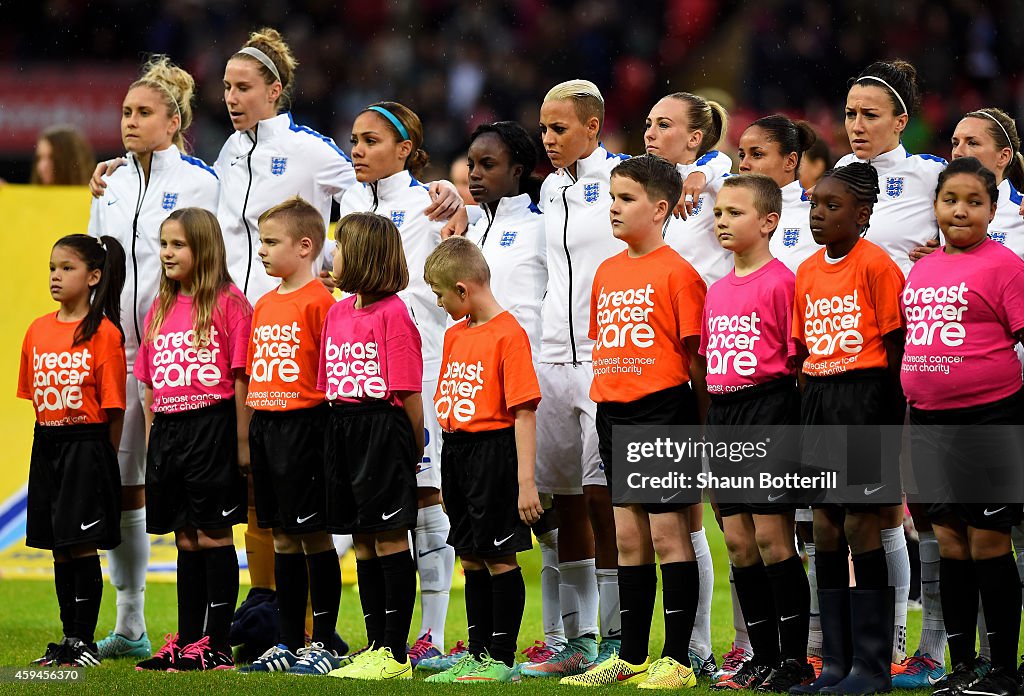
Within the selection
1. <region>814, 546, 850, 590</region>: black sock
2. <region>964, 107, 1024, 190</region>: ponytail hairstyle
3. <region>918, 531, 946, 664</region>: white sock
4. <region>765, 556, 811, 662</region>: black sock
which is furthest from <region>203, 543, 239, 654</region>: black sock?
<region>964, 107, 1024, 190</region>: ponytail hairstyle

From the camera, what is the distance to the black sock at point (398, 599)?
18.1ft

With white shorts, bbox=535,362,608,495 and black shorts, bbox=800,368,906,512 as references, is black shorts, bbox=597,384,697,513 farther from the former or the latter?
white shorts, bbox=535,362,608,495

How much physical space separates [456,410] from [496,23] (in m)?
11.7

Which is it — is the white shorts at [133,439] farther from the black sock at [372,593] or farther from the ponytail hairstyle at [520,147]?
the ponytail hairstyle at [520,147]

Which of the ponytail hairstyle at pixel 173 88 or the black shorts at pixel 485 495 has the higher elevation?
the ponytail hairstyle at pixel 173 88

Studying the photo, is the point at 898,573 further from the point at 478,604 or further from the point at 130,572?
the point at 130,572

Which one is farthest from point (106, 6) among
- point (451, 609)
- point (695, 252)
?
point (695, 252)

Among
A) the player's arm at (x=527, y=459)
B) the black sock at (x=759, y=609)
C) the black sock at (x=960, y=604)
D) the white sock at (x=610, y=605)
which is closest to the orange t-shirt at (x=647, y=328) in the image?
the player's arm at (x=527, y=459)

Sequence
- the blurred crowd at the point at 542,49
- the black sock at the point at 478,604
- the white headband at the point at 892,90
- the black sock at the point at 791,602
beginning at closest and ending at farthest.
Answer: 1. the black sock at the point at 791,602
2. the black sock at the point at 478,604
3. the white headband at the point at 892,90
4. the blurred crowd at the point at 542,49

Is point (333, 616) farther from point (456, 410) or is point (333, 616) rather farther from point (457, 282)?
point (457, 282)

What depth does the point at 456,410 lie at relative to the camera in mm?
5434

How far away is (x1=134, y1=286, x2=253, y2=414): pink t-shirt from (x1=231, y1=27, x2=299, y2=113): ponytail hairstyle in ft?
4.15

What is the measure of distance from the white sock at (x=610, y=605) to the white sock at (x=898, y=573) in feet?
3.45

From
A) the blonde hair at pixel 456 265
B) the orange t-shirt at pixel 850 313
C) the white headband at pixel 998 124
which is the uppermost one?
the white headband at pixel 998 124
